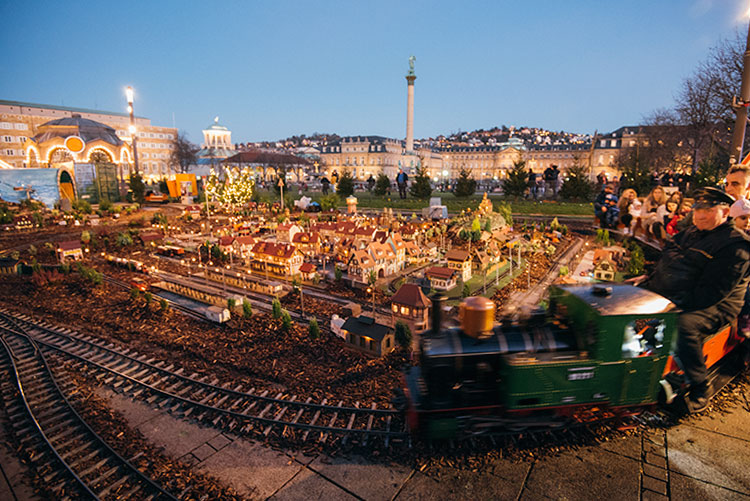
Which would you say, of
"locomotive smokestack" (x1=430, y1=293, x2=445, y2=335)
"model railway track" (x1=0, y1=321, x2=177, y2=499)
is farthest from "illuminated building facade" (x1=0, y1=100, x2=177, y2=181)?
"locomotive smokestack" (x1=430, y1=293, x2=445, y2=335)

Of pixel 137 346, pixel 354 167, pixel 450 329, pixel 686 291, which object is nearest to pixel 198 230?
pixel 137 346

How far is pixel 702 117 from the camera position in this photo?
121 feet

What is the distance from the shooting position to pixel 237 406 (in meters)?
8.57

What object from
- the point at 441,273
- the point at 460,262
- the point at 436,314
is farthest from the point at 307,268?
the point at 436,314

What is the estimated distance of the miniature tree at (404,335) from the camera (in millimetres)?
11078

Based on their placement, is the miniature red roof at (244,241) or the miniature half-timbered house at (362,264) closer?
the miniature half-timbered house at (362,264)

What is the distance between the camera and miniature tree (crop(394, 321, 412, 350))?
1108 cm

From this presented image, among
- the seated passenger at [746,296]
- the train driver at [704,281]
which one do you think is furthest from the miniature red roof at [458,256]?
the seated passenger at [746,296]

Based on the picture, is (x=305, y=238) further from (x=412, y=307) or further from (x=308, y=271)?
(x=412, y=307)

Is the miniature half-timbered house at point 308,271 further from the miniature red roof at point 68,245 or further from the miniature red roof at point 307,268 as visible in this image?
the miniature red roof at point 68,245

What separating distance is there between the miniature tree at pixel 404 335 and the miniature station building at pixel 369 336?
211mm

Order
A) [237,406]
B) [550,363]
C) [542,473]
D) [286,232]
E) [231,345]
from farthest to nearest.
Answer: [286,232]
[231,345]
[237,406]
[542,473]
[550,363]

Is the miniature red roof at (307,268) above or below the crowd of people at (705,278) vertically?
below

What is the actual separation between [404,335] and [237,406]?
4876 mm
